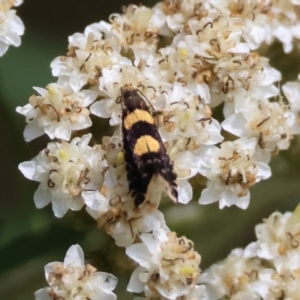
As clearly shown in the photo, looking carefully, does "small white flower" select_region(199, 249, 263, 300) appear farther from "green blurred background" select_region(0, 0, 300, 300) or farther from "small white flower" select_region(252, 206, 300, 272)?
"green blurred background" select_region(0, 0, 300, 300)

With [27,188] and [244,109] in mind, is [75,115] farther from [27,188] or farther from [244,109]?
[244,109]

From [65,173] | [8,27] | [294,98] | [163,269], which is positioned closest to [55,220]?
[65,173]

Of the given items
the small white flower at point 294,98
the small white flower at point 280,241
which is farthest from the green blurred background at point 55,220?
the small white flower at point 280,241

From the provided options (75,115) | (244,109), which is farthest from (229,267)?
(75,115)

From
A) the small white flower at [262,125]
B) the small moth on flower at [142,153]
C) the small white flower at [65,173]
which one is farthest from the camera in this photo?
the small white flower at [262,125]

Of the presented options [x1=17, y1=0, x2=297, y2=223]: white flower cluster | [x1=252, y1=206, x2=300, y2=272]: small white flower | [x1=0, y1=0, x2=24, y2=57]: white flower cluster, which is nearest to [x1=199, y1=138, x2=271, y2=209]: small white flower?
[x1=17, y1=0, x2=297, y2=223]: white flower cluster

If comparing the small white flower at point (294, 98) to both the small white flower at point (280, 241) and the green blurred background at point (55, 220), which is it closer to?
the green blurred background at point (55, 220)
